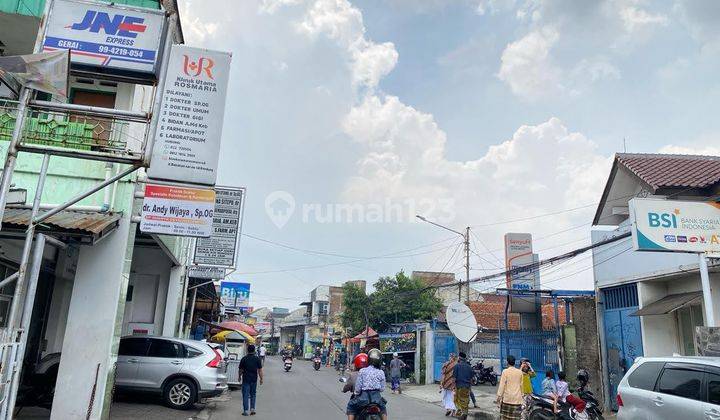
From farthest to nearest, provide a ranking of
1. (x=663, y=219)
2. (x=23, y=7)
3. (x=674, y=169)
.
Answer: (x=674, y=169) → (x=663, y=219) → (x=23, y=7)

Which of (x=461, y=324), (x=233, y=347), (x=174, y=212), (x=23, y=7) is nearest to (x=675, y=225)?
(x=461, y=324)

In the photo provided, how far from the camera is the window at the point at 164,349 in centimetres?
1273

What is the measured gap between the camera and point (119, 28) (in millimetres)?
7875

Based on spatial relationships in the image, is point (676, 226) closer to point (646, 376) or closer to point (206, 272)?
point (646, 376)

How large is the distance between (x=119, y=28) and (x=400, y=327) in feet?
90.2

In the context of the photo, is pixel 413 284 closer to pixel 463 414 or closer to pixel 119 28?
pixel 463 414

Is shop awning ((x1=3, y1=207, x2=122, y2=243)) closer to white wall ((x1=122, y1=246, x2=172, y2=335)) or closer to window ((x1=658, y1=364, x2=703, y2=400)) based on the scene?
white wall ((x1=122, y1=246, x2=172, y2=335))

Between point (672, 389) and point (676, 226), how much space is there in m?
4.94

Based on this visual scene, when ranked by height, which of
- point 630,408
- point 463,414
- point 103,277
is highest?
point 103,277

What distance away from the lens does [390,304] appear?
39125mm

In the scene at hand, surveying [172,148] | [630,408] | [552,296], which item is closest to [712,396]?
[630,408]

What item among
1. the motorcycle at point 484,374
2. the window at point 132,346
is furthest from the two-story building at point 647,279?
the window at point 132,346

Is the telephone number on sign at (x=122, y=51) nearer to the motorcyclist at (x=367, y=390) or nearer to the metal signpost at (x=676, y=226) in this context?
the motorcyclist at (x=367, y=390)

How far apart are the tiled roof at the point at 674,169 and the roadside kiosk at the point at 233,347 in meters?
15.1
